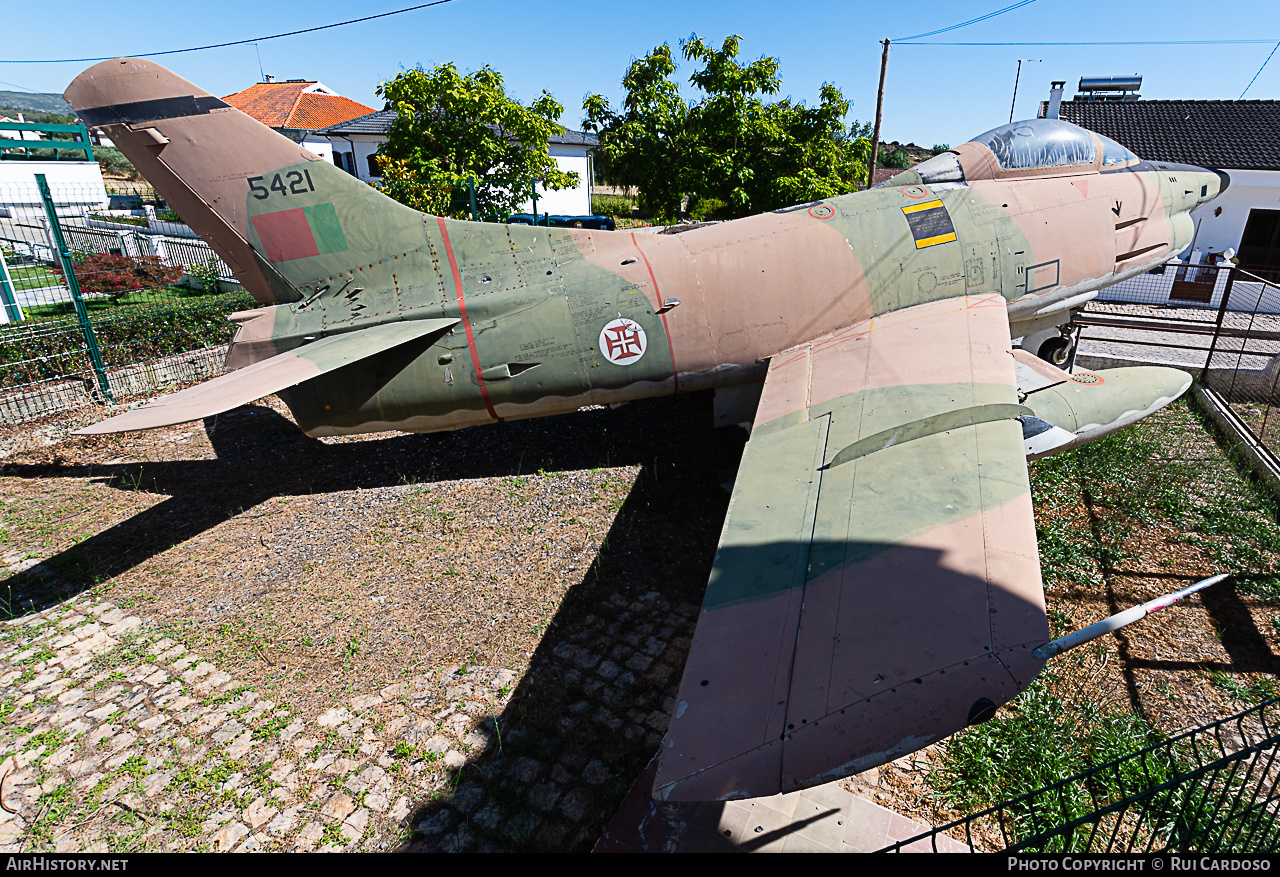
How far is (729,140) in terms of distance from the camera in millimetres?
18656

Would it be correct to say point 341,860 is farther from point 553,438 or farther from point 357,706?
point 553,438

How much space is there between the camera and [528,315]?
7.54 meters

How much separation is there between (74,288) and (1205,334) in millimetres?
21085

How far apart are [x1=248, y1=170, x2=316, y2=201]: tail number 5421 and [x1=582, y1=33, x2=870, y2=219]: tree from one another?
13.6m

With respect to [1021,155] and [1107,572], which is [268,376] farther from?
[1021,155]

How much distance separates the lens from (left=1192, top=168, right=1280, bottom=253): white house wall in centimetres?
1886

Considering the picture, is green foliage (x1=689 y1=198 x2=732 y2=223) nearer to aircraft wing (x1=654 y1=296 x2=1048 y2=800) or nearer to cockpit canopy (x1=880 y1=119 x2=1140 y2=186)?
cockpit canopy (x1=880 y1=119 x2=1140 y2=186)

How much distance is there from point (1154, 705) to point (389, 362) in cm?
796

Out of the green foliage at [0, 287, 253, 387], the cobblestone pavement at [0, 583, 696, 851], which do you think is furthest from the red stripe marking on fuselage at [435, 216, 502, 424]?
the green foliage at [0, 287, 253, 387]

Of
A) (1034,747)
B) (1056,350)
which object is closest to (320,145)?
(1056,350)

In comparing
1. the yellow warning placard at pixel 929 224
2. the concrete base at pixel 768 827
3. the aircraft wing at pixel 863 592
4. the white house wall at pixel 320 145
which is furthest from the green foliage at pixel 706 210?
the white house wall at pixel 320 145

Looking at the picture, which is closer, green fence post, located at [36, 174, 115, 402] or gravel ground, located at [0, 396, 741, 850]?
gravel ground, located at [0, 396, 741, 850]

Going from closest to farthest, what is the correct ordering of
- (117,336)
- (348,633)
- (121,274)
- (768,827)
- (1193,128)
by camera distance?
(768,827)
(348,633)
(117,336)
(121,274)
(1193,128)

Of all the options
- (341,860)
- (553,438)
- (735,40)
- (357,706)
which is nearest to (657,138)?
(735,40)
